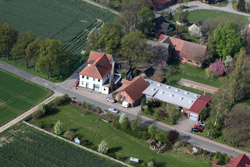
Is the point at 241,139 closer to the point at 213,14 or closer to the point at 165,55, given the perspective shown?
the point at 165,55

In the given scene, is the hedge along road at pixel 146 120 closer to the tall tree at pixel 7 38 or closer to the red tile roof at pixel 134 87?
the tall tree at pixel 7 38

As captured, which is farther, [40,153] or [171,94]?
[171,94]

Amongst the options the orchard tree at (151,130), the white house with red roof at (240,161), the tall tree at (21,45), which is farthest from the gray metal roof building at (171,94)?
the tall tree at (21,45)

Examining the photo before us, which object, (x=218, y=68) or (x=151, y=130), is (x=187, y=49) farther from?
(x=151, y=130)

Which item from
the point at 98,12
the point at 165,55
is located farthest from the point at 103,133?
the point at 98,12

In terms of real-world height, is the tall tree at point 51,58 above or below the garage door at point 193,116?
above

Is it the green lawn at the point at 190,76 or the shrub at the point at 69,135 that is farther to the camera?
the green lawn at the point at 190,76

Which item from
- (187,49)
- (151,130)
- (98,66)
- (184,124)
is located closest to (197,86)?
(187,49)
